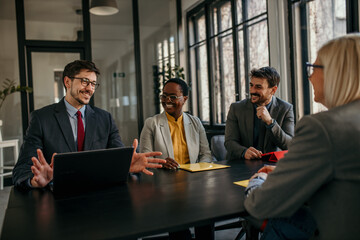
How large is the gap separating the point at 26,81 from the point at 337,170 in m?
5.85

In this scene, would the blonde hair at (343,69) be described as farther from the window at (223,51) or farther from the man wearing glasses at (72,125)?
the window at (223,51)

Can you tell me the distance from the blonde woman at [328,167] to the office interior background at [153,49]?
2.84m

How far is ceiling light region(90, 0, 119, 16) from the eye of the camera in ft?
19.8

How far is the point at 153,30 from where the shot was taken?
6625 mm

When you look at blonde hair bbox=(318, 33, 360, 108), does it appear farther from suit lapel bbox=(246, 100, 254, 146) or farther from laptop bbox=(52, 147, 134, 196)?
suit lapel bbox=(246, 100, 254, 146)

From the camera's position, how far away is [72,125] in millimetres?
2131

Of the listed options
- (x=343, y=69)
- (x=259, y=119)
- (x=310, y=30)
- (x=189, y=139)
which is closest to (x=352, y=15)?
(x=310, y=30)

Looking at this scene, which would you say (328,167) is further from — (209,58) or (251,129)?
(209,58)

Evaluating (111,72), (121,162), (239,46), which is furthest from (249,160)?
(111,72)

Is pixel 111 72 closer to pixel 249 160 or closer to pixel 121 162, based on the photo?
pixel 249 160

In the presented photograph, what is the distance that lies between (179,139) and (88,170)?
1.31m

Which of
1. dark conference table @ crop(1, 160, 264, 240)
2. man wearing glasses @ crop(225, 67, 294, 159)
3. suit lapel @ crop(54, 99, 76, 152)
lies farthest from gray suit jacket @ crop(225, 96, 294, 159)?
suit lapel @ crop(54, 99, 76, 152)

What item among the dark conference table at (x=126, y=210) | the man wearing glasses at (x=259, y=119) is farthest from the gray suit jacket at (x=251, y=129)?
the dark conference table at (x=126, y=210)

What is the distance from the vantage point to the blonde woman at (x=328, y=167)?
0.95 meters
